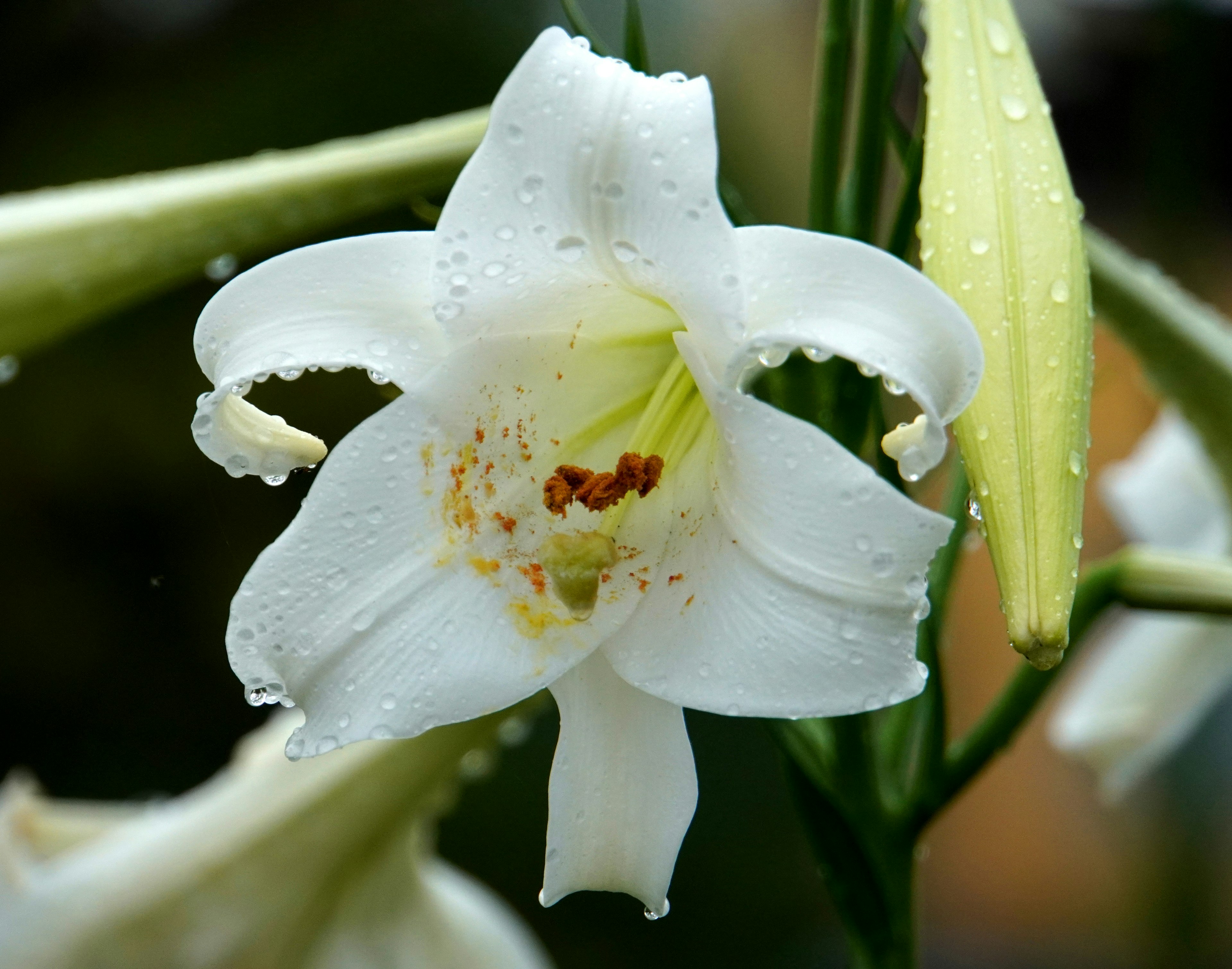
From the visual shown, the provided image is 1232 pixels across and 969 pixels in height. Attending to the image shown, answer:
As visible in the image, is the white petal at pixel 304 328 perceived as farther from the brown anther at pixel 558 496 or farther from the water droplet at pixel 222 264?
the water droplet at pixel 222 264

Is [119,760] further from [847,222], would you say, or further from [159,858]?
[847,222]

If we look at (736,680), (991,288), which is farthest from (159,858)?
(991,288)

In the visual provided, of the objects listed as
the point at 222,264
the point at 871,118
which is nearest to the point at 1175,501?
the point at 871,118

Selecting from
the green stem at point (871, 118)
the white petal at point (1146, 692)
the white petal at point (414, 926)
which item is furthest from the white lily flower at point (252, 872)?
the white petal at point (1146, 692)

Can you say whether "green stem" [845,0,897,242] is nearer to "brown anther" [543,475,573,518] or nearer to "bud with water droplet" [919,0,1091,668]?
"bud with water droplet" [919,0,1091,668]

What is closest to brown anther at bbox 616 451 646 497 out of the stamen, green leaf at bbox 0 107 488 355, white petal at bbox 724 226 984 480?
the stamen
